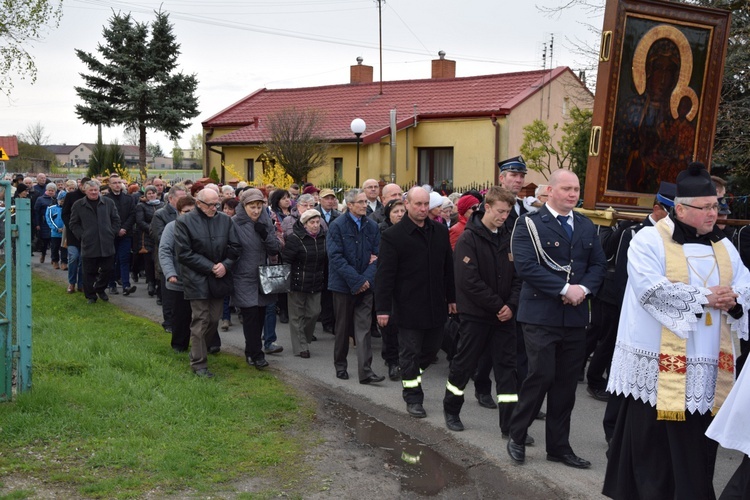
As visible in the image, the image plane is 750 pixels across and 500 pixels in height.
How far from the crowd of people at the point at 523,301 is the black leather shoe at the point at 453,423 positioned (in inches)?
1.1

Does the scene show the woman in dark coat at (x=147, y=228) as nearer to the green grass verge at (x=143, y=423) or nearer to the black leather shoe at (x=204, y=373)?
the green grass verge at (x=143, y=423)

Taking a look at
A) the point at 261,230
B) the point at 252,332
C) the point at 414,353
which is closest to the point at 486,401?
the point at 414,353

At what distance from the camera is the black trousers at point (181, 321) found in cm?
966

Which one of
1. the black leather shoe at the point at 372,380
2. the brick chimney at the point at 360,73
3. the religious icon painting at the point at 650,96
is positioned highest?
the brick chimney at the point at 360,73

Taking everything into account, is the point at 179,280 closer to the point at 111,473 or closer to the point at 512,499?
the point at 111,473

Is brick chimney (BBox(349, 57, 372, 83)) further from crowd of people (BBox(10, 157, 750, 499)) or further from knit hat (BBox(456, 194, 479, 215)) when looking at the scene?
knit hat (BBox(456, 194, 479, 215))

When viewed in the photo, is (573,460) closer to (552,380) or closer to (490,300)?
→ (552,380)

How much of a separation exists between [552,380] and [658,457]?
1283 millimetres

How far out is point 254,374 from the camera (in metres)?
9.12

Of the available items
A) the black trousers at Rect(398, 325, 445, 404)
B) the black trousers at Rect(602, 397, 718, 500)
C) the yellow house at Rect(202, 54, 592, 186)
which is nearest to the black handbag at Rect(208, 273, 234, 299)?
the black trousers at Rect(398, 325, 445, 404)

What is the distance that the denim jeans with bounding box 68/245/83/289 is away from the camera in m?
14.5

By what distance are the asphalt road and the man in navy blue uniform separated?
0.18 m

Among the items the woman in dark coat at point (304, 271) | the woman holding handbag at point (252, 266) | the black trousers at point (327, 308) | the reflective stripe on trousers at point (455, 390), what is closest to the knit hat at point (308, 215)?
the woman in dark coat at point (304, 271)

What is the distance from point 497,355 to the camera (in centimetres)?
697
